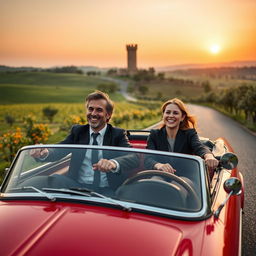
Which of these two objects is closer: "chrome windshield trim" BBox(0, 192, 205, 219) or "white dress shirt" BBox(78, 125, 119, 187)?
"chrome windshield trim" BBox(0, 192, 205, 219)

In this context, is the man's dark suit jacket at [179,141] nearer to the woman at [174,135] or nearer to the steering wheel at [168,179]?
the woman at [174,135]

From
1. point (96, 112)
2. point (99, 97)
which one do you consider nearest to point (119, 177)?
point (96, 112)

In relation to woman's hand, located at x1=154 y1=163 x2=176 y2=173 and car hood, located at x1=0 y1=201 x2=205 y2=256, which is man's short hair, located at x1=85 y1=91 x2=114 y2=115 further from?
car hood, located at x1=0 y1=201 x2=205 y2=256

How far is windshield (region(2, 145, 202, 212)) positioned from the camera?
7.93ft

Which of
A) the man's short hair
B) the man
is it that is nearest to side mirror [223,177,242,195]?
the man

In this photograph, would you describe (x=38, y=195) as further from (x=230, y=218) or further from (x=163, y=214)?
(x=230, y=218)

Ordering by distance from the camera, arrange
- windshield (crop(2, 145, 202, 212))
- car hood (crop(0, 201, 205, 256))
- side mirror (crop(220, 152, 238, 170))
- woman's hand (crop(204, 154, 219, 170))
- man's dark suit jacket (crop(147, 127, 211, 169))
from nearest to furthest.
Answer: car hood (crop(0, 201, 205, 256)), windshield (crop(2, 145, 202, 212)), side mirror (crop(220, 152, 238, 170)), woman's hand (crop(204, 154, 219, 170)), man's dark suit jacket (crop(147, 127, 211, 169))

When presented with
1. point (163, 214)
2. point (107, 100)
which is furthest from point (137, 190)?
point (107, 100)

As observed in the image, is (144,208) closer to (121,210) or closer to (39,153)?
(121,210)

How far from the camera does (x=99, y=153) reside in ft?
8.86

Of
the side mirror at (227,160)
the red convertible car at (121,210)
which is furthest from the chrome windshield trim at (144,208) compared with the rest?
the side mirror at (227,160)

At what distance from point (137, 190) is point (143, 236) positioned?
480 millimetres

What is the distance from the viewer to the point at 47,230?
2049 millimetres

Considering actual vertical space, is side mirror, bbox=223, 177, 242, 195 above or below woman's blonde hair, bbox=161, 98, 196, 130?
below
